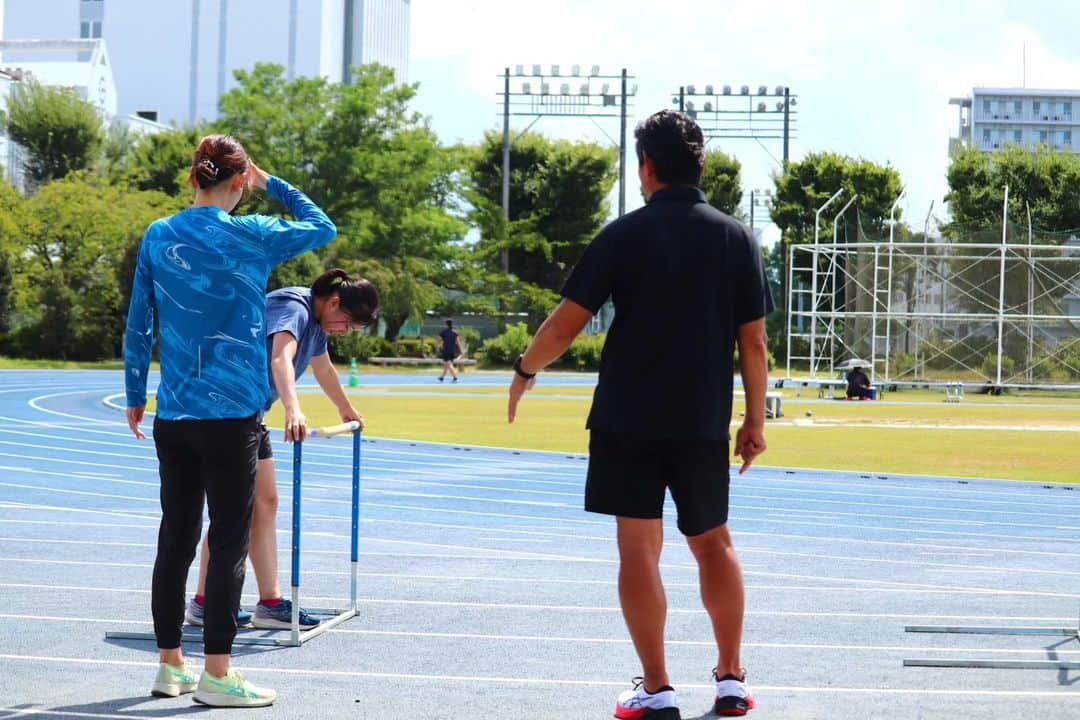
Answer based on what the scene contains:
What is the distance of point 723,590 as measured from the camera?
4660 mm

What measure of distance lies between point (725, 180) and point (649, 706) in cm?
5567

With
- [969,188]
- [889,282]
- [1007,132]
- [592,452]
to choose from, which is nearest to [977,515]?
[592,452]

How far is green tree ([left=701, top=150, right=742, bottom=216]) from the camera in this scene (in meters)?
59.0

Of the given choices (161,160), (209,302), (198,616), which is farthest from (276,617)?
(161,160)

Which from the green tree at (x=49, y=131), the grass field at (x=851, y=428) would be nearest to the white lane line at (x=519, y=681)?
the grass field at (x=851, y=428)

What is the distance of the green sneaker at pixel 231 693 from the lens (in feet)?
15.3

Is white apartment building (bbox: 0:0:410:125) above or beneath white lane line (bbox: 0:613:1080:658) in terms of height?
above

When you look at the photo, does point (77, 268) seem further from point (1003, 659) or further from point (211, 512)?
point (1003, 659)

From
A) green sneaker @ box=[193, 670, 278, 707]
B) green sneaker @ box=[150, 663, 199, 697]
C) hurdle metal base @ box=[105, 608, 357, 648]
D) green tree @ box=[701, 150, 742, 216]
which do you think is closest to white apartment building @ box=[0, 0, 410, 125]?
green tree @ box=[701, 150, 742, 216]

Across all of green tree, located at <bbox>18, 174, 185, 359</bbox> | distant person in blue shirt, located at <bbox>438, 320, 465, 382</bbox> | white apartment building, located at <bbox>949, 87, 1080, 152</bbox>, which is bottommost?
distant person in blue shirt, located at <bbox>438, 320, 465, 382</bbox>

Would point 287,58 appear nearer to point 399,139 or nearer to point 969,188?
point 399,139

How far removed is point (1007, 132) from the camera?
465 ft

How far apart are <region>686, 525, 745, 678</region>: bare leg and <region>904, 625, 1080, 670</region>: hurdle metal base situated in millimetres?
1000

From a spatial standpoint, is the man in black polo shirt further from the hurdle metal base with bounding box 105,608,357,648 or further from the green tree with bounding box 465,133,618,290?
the green tree with bounding box 465,133,618,290
